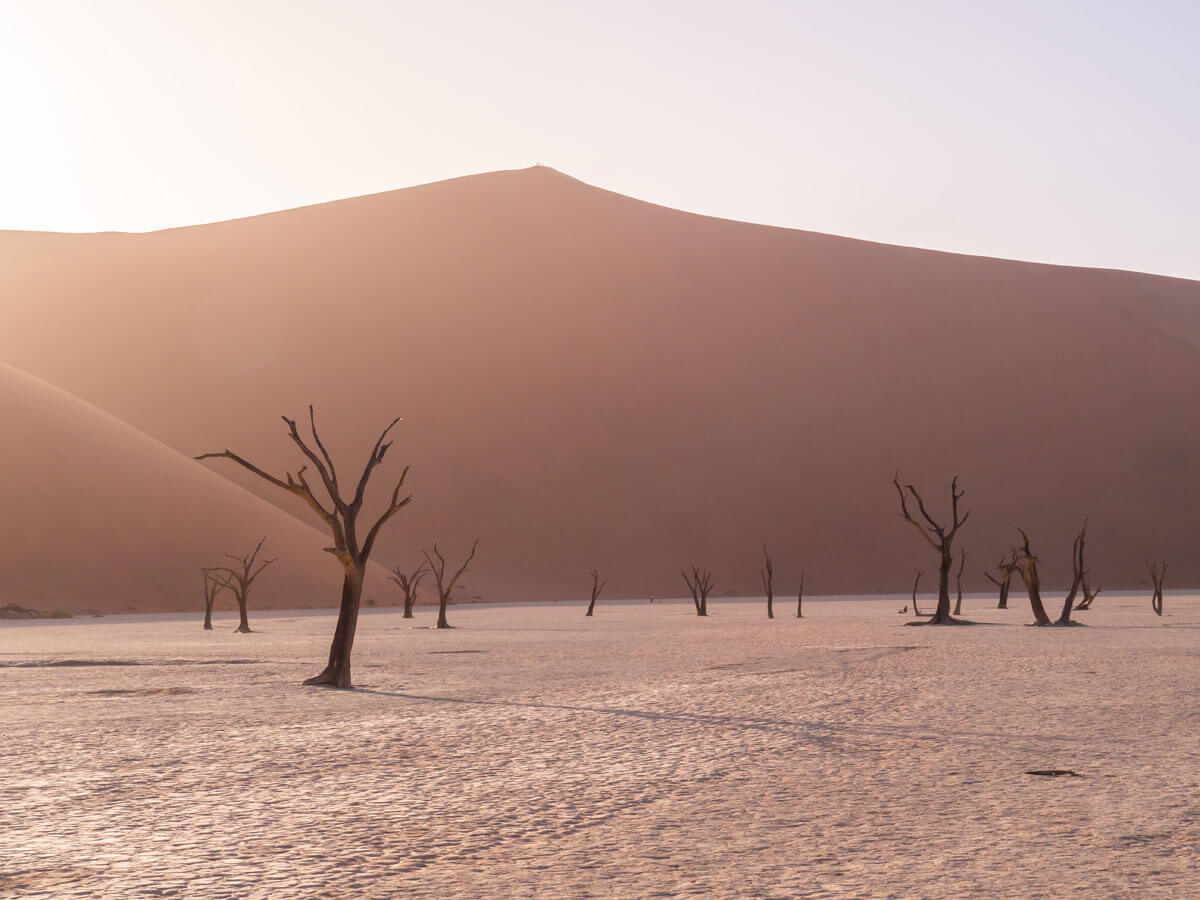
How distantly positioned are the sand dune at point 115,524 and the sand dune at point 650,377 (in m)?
13.0

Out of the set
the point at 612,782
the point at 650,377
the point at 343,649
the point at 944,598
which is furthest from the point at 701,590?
the point at 612,782

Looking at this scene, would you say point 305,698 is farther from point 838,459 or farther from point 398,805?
point 838,459

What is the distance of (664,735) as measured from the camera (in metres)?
10.9

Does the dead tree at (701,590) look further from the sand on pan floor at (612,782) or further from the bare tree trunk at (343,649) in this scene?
the sand on pan floor at (612,782)

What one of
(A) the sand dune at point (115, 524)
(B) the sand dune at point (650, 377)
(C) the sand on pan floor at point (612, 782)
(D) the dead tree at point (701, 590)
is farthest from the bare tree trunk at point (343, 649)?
(B) the sand dune at point (650, 377)

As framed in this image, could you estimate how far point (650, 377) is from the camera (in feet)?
291

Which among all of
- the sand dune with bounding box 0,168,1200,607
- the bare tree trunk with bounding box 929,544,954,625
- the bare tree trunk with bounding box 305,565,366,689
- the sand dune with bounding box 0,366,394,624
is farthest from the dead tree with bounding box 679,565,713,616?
the bare tree trunk with bounding box 305,565,366,689

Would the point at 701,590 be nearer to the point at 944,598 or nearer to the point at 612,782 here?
the point at 944,598

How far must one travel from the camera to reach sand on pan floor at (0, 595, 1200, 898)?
19.5 feet

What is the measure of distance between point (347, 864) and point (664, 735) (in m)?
5.00

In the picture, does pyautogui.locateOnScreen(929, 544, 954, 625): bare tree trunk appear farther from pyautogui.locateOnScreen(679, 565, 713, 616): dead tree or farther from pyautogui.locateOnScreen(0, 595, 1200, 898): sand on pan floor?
pyautogui.locateOnScreen(0, 595, 1200, 898): sand on pan floor

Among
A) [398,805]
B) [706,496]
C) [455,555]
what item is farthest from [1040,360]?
[398,805]

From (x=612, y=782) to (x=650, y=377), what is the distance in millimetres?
80394

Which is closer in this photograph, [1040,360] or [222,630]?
[222,630]
